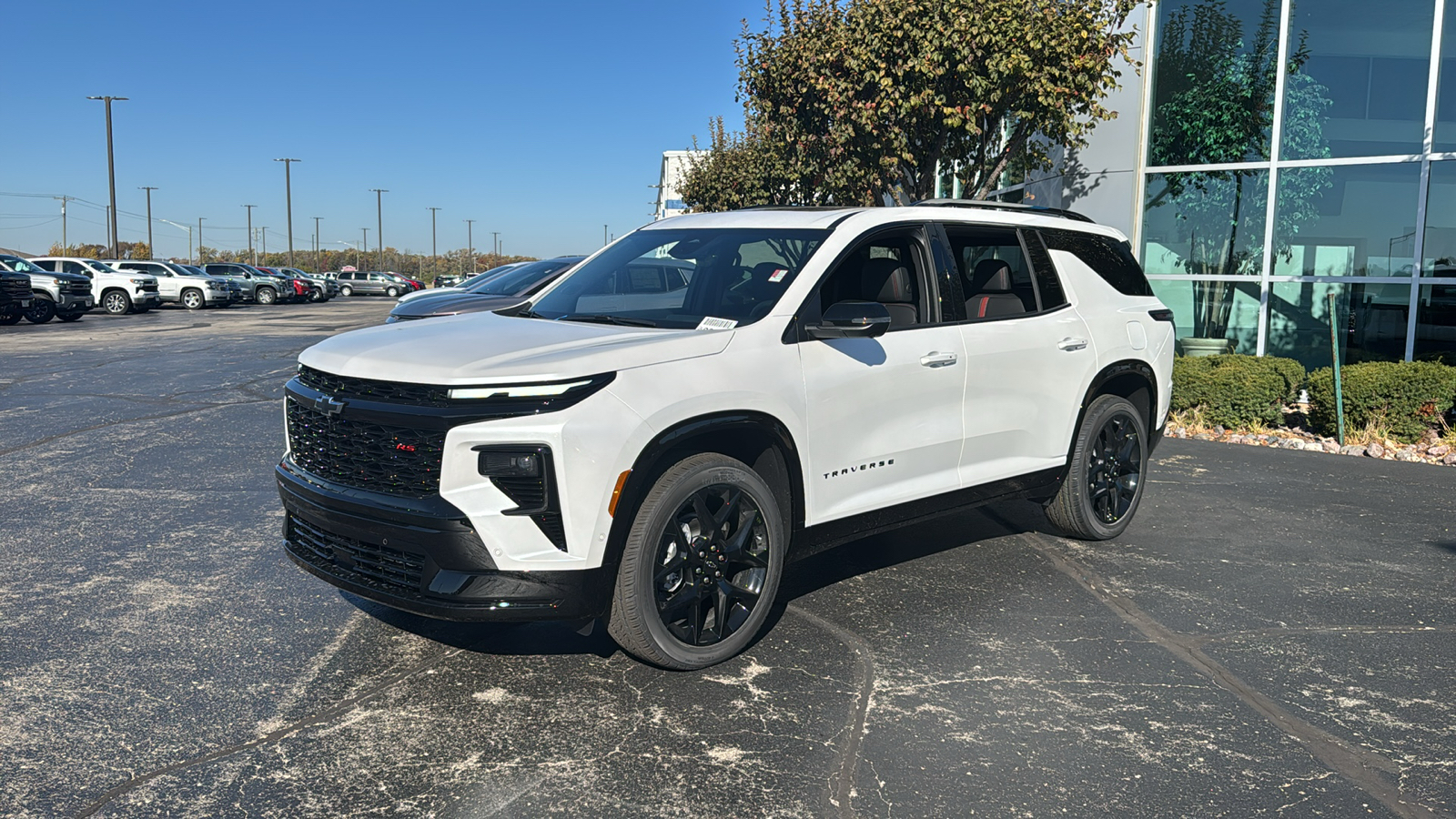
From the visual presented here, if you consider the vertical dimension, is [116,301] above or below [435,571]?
below

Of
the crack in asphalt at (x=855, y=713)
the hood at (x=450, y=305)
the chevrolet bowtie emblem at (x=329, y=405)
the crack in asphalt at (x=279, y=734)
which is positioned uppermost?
the hood at (x=450, y=305)

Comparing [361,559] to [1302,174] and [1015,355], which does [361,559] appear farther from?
[1302,174]

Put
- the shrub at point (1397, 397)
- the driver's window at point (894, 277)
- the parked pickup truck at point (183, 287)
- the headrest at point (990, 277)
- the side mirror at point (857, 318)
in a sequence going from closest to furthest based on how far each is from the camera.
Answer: the side mirror at point (857, 318), the driver's window at point (894, 277), the headrest at point (990, 277), the shrub at point (1397, 397), the parked pickup truck at point (183, 287)

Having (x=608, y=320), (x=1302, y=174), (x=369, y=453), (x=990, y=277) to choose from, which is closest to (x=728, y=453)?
(x=608, y=320)

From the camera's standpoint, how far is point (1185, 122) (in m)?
13.7

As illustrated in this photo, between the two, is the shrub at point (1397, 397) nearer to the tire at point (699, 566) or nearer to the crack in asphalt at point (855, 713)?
the crack in asphalt at point (855, 713)

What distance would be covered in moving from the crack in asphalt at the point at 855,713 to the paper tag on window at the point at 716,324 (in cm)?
144

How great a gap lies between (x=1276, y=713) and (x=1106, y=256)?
3259mm

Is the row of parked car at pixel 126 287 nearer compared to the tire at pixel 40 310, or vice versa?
the row of parked car at pixel 126 287

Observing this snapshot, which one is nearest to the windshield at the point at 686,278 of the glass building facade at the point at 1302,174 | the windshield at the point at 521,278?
the windshield at the point at 521,278

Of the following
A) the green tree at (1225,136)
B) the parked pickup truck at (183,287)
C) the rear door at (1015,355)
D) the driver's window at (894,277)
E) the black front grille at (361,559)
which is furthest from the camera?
the parked pickup truck at (183,287)

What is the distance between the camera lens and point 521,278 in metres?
12.7

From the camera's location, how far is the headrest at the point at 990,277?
5734mm

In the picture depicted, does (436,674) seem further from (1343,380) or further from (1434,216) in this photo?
(1434,216)
